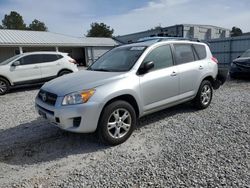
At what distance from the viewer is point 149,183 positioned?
8.97ft

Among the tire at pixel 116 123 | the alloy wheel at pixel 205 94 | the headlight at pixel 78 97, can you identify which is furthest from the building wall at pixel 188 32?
the headlight at pixel 78 97

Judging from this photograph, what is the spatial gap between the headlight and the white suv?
6.95 m

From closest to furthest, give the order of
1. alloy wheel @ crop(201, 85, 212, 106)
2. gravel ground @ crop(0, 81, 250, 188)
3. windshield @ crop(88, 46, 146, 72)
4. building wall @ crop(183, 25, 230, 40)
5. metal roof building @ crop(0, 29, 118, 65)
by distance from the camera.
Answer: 1. gravel ground @ crop(0, 81, 250, 188)
2. windshield @ crop(88, 46, 146, 72)
3. alloy wheel @ crop(201, 85, 212, 106)
4. metal roof building @ crop(0, 29, 118, 65)
5. building wall @ crop(183, 25, 230, 40)

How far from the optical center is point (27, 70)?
31.3 ft

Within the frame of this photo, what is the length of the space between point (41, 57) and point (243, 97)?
27.8 ft

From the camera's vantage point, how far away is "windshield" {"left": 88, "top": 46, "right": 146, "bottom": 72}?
4234 mm

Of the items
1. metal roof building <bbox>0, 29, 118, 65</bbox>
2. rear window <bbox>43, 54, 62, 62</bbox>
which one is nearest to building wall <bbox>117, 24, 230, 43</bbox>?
metal roof building <bbox>0, 29, 118, 65</bbox>

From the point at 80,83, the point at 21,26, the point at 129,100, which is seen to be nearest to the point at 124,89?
the point at 129,100

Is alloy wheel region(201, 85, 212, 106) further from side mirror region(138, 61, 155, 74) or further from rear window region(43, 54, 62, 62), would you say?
rear window region(43, 54, 62, 62)

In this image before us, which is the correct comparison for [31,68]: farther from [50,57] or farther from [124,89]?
[124,89]

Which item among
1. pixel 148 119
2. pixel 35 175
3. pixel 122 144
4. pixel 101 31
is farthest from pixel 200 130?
pixel 101 31

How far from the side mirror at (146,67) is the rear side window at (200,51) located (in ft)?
6.28

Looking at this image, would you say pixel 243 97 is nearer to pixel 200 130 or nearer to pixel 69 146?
pixel 200 130

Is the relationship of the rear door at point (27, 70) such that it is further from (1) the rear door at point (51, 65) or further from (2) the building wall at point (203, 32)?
(2) the building wall at point (203, 32)
